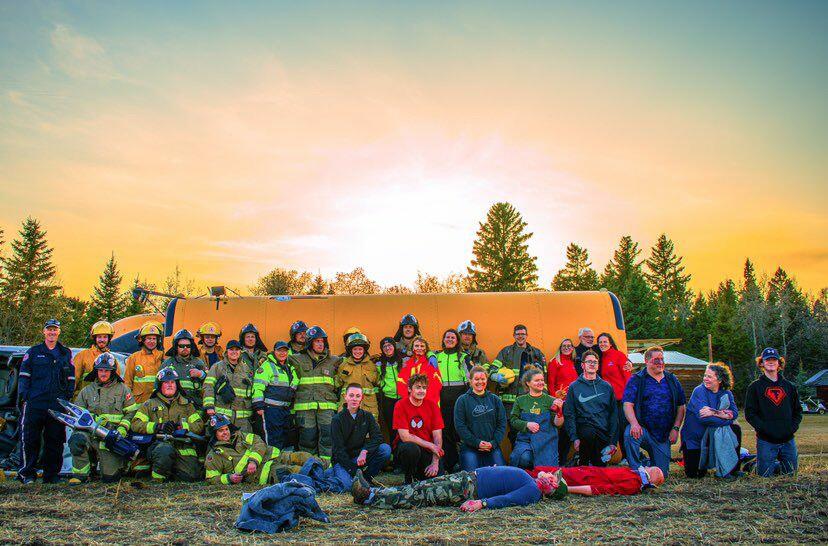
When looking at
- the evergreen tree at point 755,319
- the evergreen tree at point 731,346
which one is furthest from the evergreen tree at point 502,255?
the evergreen tree at point 755,319

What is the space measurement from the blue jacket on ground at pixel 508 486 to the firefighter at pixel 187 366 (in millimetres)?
5057

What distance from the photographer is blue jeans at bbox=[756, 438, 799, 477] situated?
936 centimetres

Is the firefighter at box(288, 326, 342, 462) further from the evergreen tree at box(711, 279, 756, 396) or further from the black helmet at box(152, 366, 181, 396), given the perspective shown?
the evergreen tree at box(711, 279, 756, 396)

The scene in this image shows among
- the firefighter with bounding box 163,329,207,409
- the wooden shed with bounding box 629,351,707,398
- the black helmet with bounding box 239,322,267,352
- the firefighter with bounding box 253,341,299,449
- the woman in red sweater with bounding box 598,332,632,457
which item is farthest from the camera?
the wooden shed with bounding box 629,351,707,398

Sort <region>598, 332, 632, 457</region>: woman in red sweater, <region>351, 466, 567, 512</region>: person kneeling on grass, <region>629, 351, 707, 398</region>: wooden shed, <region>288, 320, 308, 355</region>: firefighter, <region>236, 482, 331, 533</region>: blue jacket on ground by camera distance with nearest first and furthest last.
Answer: <region>236, 482, 331, 533</region>: blue jacket on ground < <region>351, 466, 567, 512</region>: person kneeling on grass < <region>598, 332, 632, 457</region>: woman in red sweater < <region>288, 320, 308, 355</region>: firefighter < <region>629, 351, 707, 398</region>: wooden shed

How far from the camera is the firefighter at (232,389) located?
9992 millimetres

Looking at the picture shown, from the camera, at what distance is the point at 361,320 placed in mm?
12289

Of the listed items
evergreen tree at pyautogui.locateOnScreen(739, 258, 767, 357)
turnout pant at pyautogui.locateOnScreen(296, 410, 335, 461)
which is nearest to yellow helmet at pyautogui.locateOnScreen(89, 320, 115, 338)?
turnout pant at pyautogui.locateOnScreen(296, 410, 335, 461)

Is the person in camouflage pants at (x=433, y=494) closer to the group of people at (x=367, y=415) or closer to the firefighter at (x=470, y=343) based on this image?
the group of people at (x=367, y=415)

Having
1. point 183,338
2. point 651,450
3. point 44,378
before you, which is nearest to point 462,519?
point 651,450

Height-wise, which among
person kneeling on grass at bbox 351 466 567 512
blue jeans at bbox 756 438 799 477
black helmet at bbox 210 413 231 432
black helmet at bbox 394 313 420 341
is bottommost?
person kneeling on grass at bbox 351 466 567 512

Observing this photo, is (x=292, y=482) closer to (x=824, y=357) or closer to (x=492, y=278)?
(x=492, y=278)

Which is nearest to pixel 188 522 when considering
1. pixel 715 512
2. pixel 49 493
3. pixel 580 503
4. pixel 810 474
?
pixel 49 493

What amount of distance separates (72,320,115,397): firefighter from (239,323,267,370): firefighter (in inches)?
84.4
